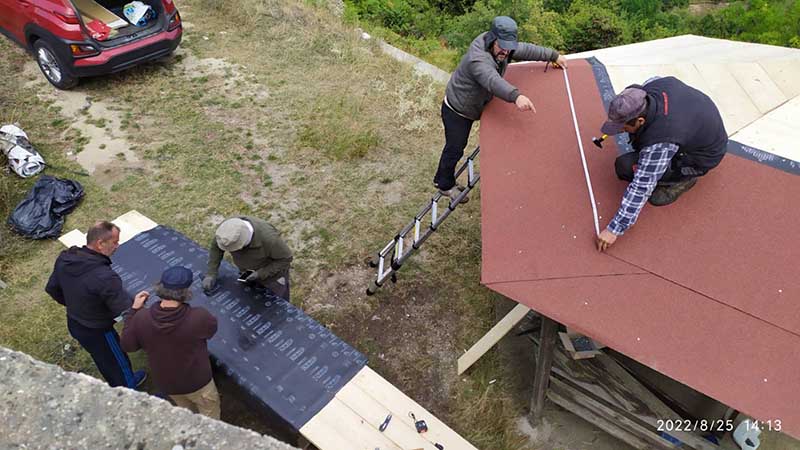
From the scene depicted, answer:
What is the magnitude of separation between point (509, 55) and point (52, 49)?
7316 millimetres

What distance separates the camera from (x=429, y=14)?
15.8 m

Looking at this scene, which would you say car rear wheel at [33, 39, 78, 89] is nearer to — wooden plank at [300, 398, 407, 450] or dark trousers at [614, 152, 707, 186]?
wooden plank at [300, 398, 407, 450]

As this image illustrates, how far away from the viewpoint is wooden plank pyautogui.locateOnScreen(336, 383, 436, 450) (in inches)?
154

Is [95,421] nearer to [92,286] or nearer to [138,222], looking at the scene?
[92,286]

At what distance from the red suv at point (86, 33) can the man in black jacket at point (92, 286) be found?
5.50 meters

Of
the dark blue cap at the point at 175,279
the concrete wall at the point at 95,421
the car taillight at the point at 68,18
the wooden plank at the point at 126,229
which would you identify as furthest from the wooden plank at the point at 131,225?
the car taillight at the point at 68,18

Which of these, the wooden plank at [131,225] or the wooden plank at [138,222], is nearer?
the wooden plank at [131,225]

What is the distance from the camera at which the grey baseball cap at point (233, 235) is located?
4.11m

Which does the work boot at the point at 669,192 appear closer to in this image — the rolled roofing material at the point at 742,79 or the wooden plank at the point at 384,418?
the rolled roofing material at the point at 742,79

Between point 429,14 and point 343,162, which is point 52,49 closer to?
point 343,162

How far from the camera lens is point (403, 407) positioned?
4.14m

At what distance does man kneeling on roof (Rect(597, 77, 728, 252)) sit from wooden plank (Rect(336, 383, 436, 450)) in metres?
1.98

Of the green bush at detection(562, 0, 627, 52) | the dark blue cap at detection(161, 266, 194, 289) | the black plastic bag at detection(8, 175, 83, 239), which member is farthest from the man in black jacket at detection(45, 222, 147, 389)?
the green bush at detection(562, 0, 627, 52)

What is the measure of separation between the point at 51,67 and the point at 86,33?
109 cm
